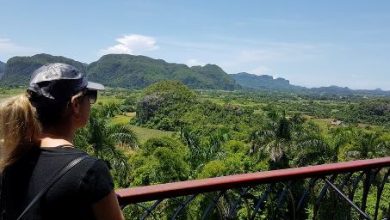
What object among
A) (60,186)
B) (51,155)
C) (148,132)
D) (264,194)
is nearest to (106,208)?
(60,186)

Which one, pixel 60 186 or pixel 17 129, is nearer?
pixel 60 186

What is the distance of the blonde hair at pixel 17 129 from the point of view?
170cm

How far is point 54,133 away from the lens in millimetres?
1789

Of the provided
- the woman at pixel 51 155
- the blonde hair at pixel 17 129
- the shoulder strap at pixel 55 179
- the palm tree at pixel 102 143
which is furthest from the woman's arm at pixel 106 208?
the palm tree at pixel 102 143

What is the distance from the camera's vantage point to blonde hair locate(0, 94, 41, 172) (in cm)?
170

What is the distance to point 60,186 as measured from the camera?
1.56 m

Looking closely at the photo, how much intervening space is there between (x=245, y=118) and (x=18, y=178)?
83.0 m

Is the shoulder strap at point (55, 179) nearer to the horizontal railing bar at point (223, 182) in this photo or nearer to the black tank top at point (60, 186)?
the black tank top at point (60, 186)

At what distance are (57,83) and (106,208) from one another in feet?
1.73

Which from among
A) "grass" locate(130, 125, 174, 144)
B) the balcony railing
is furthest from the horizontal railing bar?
"grass" locate(130, 125, 174, 144)

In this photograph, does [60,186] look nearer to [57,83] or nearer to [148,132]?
[57,83]

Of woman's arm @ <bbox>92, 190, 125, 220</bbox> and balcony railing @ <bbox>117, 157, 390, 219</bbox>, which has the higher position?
woman's arm @ <bbox>92, 190, 125, 220</bbox>

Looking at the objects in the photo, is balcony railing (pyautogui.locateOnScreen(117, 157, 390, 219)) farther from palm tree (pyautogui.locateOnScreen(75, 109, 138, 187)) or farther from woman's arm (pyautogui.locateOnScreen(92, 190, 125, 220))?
palm tree (pyautogui.locateOnScreen(75, 109, 138, 187))

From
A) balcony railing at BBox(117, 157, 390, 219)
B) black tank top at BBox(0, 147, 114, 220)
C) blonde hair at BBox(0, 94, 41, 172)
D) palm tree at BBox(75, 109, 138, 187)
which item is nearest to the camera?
black tank top at BBox(0, 147, 114, 220)
